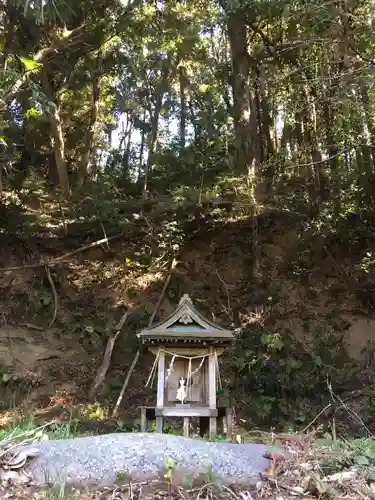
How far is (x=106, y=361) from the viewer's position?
388 inches

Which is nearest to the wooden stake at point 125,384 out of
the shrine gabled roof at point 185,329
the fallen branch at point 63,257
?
the fallen branch at point 63,257

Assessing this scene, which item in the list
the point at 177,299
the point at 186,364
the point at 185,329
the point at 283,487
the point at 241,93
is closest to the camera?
the point at 283,487

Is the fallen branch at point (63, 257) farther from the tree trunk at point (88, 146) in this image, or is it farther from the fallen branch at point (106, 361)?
the fallen branch at point (106, 361)

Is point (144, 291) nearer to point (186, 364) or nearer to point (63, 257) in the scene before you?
point (63, 257)

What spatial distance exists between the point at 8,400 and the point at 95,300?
9.87 ft

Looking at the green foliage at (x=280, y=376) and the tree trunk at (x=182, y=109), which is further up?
the tree trunk at (x=182, y=109)

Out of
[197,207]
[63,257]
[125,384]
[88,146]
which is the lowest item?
[125,384]

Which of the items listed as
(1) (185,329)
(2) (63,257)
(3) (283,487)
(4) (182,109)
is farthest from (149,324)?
(3) (283,487)

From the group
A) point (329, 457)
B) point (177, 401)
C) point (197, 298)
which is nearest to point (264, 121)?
point (197, 298)

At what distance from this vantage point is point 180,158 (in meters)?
10.9

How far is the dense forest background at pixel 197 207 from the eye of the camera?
8971mm

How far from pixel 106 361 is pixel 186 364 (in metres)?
4.20

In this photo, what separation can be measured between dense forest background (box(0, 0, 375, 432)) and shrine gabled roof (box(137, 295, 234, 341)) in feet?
12.0

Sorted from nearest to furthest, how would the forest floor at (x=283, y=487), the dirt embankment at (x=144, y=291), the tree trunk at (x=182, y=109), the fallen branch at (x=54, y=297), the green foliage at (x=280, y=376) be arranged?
the forest floor at (x=283, y=487) → the green foliage at (x=280, y=376) → the dirt embankment at (x=144, y=291) → the fallen branch at (x=54, y=297) → the tree trunk at (x=182, y=109)
